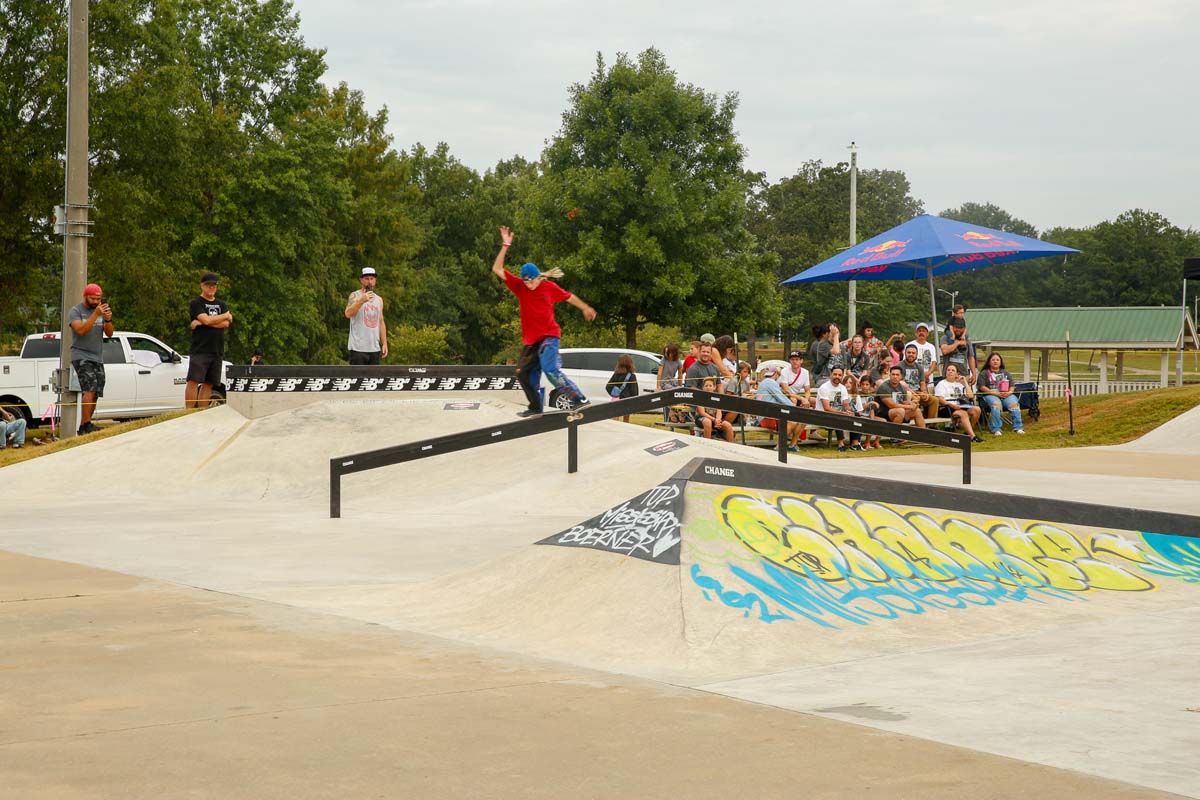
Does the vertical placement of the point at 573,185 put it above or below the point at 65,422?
above

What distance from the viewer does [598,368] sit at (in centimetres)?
2436

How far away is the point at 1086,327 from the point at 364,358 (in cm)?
2611

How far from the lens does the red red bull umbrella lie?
764 inches

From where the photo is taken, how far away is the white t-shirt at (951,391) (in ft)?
61.0

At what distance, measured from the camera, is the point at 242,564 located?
8195mm

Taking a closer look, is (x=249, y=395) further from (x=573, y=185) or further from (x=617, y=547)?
(x=573, y=185)

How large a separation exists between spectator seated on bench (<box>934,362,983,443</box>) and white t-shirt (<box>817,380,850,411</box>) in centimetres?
178

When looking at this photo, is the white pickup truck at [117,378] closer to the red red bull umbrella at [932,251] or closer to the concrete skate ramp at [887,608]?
the red red bull umbrella at [932,251]

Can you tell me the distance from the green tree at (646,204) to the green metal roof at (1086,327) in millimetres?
7604

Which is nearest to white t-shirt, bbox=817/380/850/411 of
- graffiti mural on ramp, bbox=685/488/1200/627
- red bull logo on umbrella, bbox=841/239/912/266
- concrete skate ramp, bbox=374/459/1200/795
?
red bull logo on umbrella, bbox=841/239/912/266

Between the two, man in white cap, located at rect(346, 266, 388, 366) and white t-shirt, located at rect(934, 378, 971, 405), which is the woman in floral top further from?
man in white cap, located at rect(346, 266, 388, 366)

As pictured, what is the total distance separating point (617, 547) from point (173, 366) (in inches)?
595

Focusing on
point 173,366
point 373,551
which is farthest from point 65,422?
point 373,551

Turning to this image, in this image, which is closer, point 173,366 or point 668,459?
point 668,459
